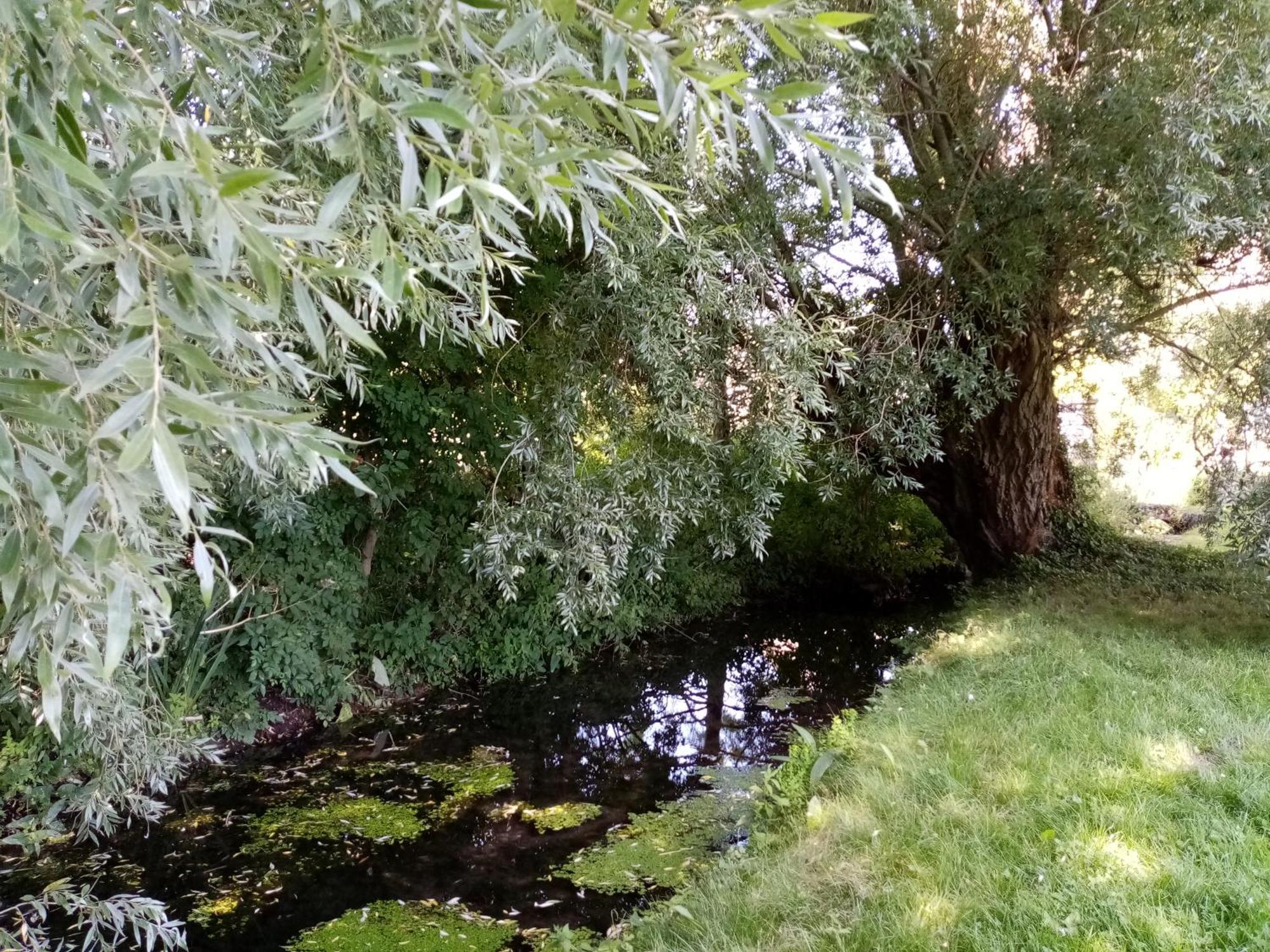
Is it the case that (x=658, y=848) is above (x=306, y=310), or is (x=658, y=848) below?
below

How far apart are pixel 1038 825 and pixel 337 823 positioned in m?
4.13

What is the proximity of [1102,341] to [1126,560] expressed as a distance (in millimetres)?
3553

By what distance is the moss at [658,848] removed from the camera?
4.16 meters

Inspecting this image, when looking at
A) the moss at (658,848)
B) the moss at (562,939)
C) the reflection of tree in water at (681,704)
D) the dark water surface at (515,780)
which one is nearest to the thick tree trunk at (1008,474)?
the dark water surface at (515,780)

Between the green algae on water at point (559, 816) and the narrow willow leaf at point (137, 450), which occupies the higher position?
the narrow willow leaf at point (137, 450)

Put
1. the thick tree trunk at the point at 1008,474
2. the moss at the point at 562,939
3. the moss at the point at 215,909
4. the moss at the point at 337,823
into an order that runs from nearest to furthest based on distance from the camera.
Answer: the moss at the point at 562,939, the moss at the point at 215,909, the moss at the point at 337,823, the thick tree trunk at the point at 1008,474

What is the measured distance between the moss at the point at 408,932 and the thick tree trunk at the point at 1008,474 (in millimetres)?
6715

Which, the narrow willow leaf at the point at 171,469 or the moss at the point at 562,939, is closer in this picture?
the narrow willow leaf at the point at 171,469

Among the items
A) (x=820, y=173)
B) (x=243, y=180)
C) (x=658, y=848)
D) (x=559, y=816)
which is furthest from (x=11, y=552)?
(x=559, y=816)

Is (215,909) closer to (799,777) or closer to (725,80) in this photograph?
(799,777)

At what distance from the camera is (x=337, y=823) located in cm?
486

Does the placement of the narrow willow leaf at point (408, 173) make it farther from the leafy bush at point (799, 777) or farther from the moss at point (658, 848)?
the moss at point (658, 848)

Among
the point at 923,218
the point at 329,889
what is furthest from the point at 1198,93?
the point at 329,889

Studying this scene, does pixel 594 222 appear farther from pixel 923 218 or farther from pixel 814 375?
pixel 923 218
